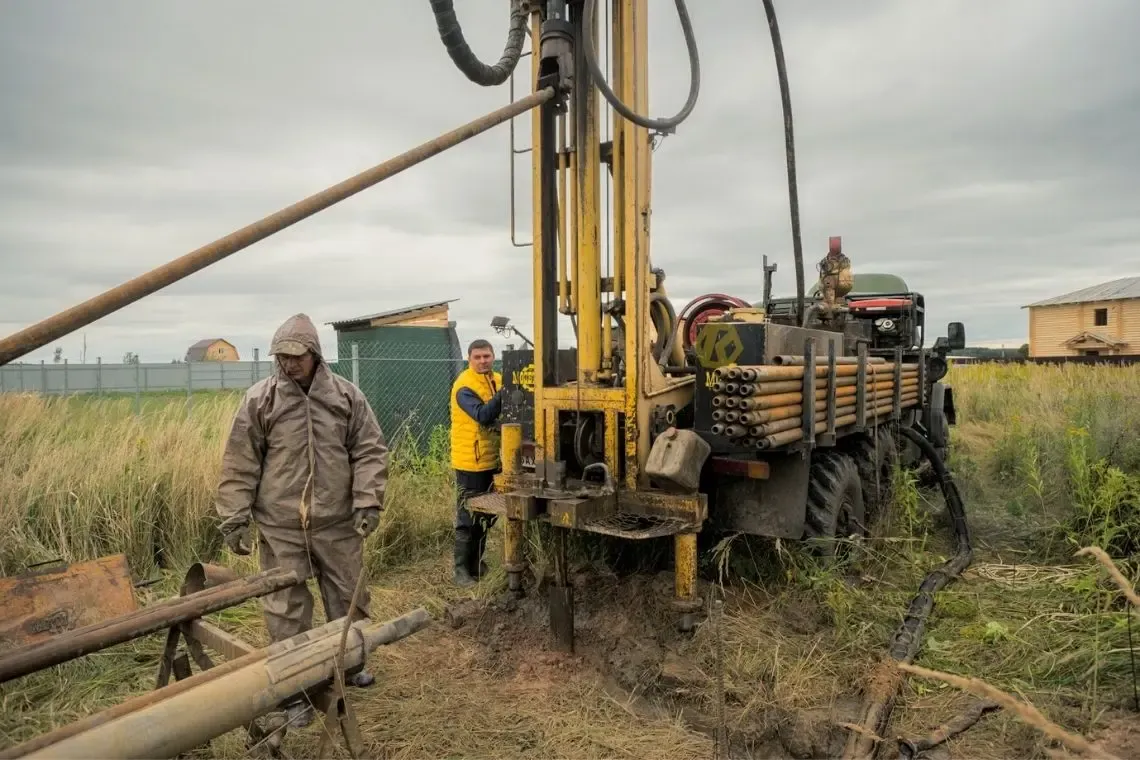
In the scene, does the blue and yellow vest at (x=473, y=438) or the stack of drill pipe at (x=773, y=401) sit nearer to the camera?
the stack of drill pipe at (x=773, y=401)

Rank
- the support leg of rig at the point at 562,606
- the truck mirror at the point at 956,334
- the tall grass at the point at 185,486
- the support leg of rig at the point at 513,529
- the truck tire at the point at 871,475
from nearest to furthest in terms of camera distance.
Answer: the support leg of rig at the point at 562,606 < the support leg of rig at the point at 513,529 < the tall grass at the point at 185,486 < the truck tire at the point at 871,475 < the truck mirror at the point at 956,334

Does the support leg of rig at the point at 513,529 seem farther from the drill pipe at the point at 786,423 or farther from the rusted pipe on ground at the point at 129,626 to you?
the rusted pipe on ground at the point at 129,626

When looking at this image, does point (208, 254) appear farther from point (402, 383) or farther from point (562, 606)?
point (402, 383)

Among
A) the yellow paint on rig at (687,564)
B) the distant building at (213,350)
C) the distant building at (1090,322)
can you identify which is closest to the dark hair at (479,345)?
the yellow paint on rig at (687,564)

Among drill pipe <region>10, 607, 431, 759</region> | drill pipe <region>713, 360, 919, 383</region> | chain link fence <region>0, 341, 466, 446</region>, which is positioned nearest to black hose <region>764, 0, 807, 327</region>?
drill pipe <region>713, 360, 919, 383</region>

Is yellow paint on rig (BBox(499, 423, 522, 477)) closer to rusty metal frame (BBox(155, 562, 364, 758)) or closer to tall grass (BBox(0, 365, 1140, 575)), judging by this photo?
tall grass (BBox(0, 365, 1140, 575))

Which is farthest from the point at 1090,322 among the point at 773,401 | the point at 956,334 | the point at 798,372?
the point at 773,401

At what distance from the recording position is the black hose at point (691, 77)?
373 centimetres

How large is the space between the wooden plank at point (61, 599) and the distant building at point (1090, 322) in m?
29.4

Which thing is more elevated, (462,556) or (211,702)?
(211,702)

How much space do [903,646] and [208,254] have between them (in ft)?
12.4

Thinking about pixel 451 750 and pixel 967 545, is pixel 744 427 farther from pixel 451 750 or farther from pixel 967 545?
pixel 967 545

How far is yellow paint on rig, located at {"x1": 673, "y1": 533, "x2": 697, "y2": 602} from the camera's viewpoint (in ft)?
13.1

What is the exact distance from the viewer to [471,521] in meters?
5.39
